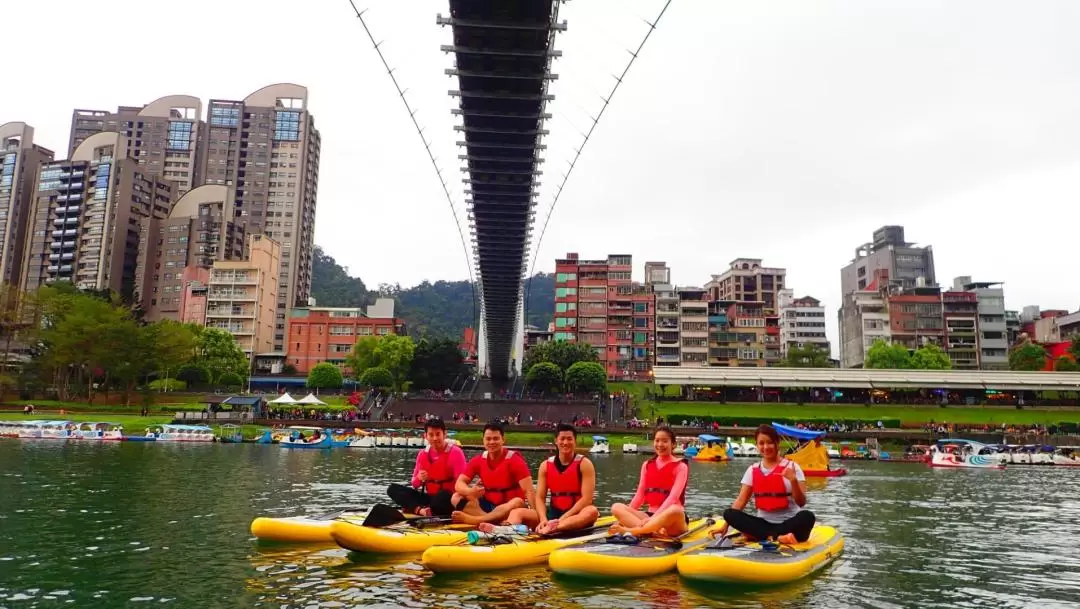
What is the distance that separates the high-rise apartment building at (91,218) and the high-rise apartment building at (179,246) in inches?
108

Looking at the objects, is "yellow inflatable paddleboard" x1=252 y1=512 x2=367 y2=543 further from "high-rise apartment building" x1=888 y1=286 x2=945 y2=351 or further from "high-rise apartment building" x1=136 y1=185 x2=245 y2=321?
"high-rise apartment building" x1=136 y1=185 x2=245 y2=321

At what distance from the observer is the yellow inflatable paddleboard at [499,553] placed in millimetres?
10609

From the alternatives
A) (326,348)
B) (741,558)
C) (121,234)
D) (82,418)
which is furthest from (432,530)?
(121,234)

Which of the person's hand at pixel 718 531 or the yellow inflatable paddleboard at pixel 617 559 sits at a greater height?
the person's hand at pixel 718 531

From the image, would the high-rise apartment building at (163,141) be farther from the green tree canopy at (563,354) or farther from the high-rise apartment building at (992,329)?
the high-rise apartment building at (992,329)

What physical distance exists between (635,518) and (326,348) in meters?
101

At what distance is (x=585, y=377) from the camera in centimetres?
8112

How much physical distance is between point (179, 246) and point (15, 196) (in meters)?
36.4

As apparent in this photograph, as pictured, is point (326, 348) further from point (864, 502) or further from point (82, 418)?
point (864, 502)

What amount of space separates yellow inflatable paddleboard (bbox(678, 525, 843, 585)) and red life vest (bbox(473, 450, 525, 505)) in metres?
3.17

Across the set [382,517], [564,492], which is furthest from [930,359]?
[382,517]

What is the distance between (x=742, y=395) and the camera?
282 feet

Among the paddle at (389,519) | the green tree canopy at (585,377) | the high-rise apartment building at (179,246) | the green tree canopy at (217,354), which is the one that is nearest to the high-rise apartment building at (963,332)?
the green tree canopy at (585,377)

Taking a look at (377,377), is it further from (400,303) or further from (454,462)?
(400,303)
